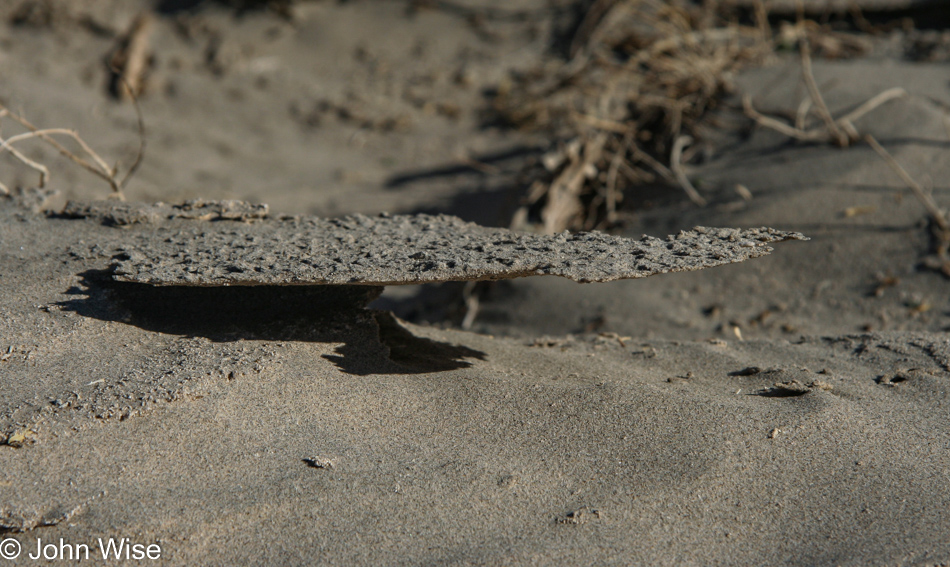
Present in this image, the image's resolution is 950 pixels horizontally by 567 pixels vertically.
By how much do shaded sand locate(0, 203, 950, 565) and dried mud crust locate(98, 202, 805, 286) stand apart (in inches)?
7.0

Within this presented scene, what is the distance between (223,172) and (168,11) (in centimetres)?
264

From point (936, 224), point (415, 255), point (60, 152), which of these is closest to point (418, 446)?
point (415, 255)

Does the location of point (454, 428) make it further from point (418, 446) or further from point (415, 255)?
point (415, 255)

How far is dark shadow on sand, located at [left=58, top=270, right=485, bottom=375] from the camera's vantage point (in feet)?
6.16

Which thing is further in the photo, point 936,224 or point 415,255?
point 936,224

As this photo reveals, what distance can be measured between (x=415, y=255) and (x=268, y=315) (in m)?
0.49

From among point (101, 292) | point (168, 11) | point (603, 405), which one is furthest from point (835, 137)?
point (168, 11)

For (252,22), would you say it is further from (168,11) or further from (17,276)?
(17,276)

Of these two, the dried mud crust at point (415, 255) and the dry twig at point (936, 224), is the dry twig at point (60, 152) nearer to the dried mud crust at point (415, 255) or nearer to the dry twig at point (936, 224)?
the dried mud crust at point (415, 255)

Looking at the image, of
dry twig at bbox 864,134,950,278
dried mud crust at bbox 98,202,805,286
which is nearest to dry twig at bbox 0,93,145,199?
dried mud crust at bbox 98,202,805,286

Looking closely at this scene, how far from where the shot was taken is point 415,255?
1.75 metres

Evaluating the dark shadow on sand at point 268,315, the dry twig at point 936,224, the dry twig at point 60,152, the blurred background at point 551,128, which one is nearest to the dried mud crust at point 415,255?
the dark shadow on sand at point 268,315

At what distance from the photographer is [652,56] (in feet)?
15.9

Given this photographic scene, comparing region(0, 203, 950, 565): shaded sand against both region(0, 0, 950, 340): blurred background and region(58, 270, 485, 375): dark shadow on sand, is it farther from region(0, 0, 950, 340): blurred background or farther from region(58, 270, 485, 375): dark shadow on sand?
region(0, 0, 950, 340): blurred background
